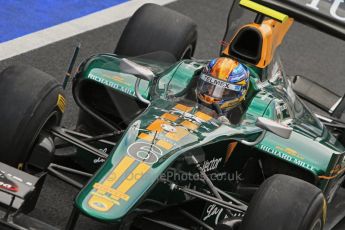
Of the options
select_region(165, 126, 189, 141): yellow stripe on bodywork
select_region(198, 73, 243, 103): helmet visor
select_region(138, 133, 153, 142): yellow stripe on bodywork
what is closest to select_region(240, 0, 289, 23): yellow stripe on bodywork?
select_region(198, 73, 243, 103): helmet visor

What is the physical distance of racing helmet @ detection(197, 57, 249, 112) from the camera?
5.41 m

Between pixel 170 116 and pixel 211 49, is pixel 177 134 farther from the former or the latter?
pixel 211 49

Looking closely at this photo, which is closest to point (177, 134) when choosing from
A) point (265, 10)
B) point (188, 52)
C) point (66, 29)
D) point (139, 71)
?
point (139, 71)

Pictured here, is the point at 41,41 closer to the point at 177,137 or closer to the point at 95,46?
the point at 95,46

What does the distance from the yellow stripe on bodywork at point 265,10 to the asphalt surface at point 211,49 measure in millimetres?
1522

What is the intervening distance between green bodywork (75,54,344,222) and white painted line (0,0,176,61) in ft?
6.35

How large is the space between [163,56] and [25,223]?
7.04 ft

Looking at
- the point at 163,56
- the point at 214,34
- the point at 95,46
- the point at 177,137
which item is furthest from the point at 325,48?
the point at 177,137

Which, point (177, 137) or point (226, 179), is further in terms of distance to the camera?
point (226, 179)

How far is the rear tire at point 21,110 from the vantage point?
4.98 m

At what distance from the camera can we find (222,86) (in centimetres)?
540

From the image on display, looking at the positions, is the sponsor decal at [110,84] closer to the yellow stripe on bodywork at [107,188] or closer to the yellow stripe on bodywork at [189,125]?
the yellow stripe on bodywork at [189,125]

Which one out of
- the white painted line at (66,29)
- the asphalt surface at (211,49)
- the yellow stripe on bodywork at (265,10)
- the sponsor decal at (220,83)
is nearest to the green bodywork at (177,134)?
the sponsor decal at (220,83)

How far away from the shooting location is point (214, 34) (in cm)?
933
